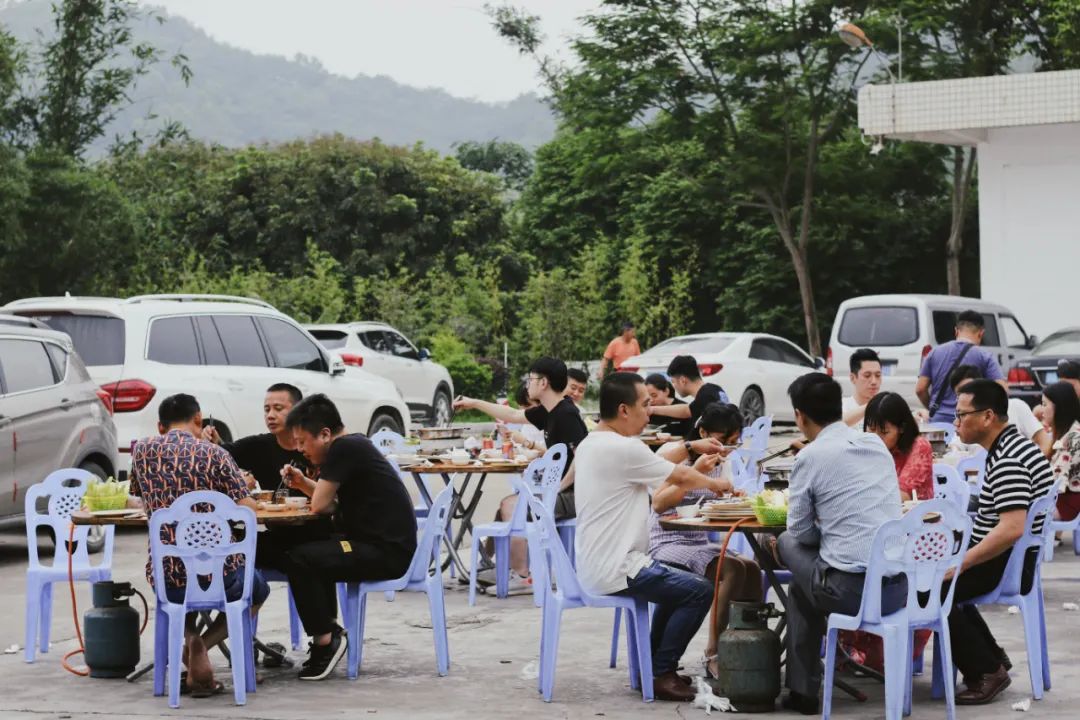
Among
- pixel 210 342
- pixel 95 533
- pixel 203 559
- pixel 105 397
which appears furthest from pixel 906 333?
pixel 203 559

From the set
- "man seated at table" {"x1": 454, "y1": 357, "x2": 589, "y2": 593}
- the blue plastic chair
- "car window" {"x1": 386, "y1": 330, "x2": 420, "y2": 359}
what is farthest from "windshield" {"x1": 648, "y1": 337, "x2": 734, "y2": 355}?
the blue plastic chair

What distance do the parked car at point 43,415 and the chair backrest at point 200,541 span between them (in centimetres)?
485

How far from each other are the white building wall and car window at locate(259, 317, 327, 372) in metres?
13.0

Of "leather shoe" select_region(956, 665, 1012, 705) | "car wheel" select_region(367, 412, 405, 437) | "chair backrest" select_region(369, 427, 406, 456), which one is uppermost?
"chair backrest" select_region(369, 427, 406, 456)

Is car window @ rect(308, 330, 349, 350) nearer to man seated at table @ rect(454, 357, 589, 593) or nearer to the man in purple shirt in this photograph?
the man in purple shirt

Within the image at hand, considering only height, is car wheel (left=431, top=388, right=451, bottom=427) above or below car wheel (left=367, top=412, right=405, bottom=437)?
below

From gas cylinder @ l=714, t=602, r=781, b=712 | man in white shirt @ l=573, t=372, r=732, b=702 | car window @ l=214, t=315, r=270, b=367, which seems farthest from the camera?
car window @ l=214, t=315, r=270, b=367

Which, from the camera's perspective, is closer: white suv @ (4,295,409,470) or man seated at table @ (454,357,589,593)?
man seated at table @ (454,357,589,593)

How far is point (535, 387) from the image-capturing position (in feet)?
37.5

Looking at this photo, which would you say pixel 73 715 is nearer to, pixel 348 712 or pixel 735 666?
pixel 348 712

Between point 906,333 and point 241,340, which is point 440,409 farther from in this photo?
point 241,340

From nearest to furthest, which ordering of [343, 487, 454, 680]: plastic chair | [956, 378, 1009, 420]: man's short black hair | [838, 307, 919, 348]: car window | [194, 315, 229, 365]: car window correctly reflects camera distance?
1. [956, 378, 1009, 420]: man's short black hair
2. [343, 487, 454, 680]: plastic chair
3. [194, 315, 229, 365]: car window
4. [838, 307, 919, 348]: car window

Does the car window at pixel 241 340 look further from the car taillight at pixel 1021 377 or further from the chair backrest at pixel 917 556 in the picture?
the chair backrest at pixel 917 556

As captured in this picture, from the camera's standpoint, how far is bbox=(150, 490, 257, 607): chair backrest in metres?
7.67
